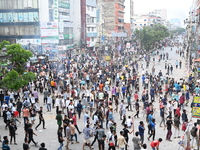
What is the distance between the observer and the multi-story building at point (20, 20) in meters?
45.5

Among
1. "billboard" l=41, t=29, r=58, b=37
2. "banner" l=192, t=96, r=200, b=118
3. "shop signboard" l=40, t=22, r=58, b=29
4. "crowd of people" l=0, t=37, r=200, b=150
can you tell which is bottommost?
"crowd of people" l=0, t=37, r=200, b=150

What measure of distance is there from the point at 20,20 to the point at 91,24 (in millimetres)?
15051

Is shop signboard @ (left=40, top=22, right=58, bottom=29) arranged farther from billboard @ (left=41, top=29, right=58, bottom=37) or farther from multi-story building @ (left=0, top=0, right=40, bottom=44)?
multi-story building @ (left=0, top=0, right=40, bottom=44)

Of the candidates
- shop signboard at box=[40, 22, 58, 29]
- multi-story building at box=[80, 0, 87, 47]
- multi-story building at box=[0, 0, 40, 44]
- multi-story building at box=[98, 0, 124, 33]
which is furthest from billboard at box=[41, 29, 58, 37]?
multi-story building at box=[98, 0, 124, 33]

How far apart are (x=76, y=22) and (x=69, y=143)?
142ft

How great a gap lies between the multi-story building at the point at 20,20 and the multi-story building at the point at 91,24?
11.2 metres

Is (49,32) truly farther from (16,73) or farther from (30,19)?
(16,73)

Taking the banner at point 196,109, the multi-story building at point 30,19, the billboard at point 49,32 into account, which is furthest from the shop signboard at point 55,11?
the banner at point 196,109

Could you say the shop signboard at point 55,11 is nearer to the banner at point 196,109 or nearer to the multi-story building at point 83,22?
the multi-story building at point 83,22

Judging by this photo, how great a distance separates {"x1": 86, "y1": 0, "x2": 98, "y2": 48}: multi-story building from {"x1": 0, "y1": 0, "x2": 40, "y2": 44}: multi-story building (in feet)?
36.9

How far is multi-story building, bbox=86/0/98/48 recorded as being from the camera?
54750 mm

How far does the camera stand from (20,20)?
46.3 m

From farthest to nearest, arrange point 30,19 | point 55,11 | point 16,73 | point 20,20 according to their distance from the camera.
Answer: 1. point 20,20
2. point 30,19
3. point 55,11
4. point 16,73

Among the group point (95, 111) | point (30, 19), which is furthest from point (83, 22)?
point (95, 111)
